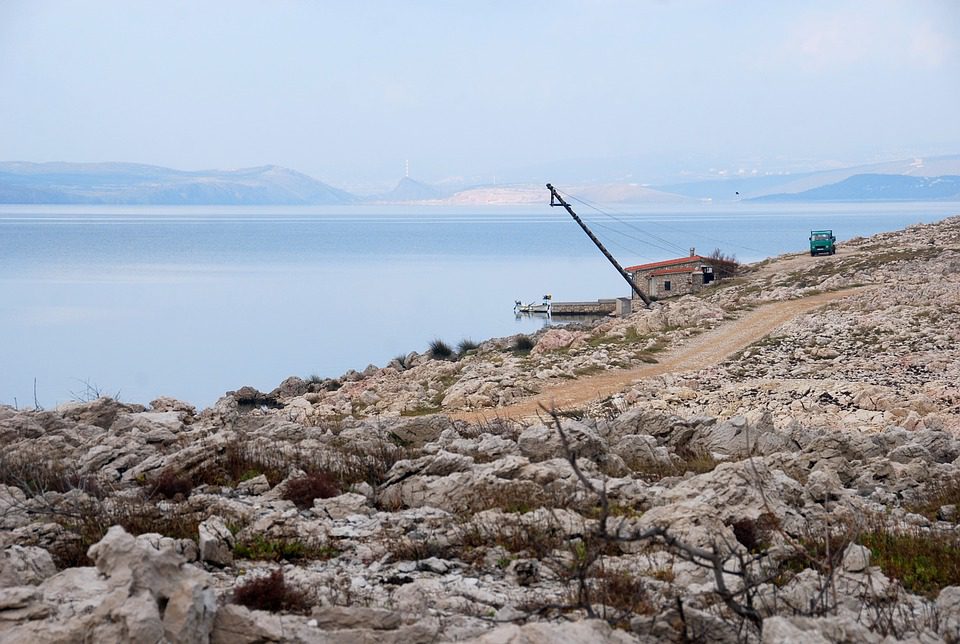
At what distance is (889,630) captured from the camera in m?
5.78

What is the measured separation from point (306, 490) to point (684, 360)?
19126 millimetres

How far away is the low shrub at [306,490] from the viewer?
987cm

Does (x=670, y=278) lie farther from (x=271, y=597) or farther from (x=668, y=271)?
(x=271, y=597)

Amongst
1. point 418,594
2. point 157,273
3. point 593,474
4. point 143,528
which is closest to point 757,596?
point 418,594

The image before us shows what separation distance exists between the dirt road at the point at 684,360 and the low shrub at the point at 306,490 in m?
8.12

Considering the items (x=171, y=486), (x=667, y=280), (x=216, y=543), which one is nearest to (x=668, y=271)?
(x=667, y=280)

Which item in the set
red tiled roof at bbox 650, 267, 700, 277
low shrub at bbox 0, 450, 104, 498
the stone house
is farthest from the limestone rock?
red tiled roof at bbox 650, 267, 700, 277

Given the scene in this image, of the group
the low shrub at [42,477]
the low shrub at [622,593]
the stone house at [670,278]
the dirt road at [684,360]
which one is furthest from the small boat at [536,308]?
the low shrub at [622,593]

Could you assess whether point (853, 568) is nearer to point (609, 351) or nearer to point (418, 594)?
point (418, 594)

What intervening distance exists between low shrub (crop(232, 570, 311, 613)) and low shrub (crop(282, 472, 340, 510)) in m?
3.07

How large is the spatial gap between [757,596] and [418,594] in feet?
7.63

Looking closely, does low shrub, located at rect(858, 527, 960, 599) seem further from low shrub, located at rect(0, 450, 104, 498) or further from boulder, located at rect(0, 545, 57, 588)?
low shrub, located at rect(0, 450, 104, 498)

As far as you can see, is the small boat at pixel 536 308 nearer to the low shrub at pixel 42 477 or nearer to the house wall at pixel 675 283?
the house wall at pixel 675 283

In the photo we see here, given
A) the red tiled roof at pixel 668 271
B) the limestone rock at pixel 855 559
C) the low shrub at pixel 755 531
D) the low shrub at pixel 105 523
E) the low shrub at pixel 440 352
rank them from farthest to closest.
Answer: the red tiled roof at pixel 668 271, the low shrub at pixel 440 352, the low shrub at pixel 755 531, the low shrub at pixel 105 523, the limestone rock at pixel 855 559
